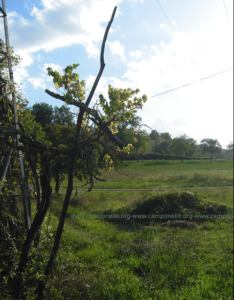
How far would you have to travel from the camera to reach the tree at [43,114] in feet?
63.5

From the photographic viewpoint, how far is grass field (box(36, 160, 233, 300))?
4.04 m

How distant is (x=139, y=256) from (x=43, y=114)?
58.3 feet

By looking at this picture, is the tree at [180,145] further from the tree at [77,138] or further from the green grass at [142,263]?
the tree at [77,138]

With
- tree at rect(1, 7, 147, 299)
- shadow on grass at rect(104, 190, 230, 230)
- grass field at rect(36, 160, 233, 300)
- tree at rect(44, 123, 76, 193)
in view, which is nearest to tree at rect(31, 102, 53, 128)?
grass field at rect(36, 160, 233, 300)

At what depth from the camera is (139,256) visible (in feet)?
19.1

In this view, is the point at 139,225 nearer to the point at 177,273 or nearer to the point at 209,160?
the point at 177,273

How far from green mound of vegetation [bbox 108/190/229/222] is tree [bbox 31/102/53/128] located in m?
10.6

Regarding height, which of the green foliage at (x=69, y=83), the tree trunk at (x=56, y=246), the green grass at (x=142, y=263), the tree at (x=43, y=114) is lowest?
the green grass at (x=142, y=263)

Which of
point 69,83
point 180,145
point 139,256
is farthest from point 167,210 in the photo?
point 69,83

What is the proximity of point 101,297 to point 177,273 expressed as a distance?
173 cm

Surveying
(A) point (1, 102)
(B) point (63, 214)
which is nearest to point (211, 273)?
(B) point (63, 214)

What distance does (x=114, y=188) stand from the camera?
13438 mm

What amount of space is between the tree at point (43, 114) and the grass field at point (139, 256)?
31.6 feet

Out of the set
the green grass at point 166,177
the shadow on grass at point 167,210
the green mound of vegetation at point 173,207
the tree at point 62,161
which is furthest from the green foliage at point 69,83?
the green grass at point 166,177
